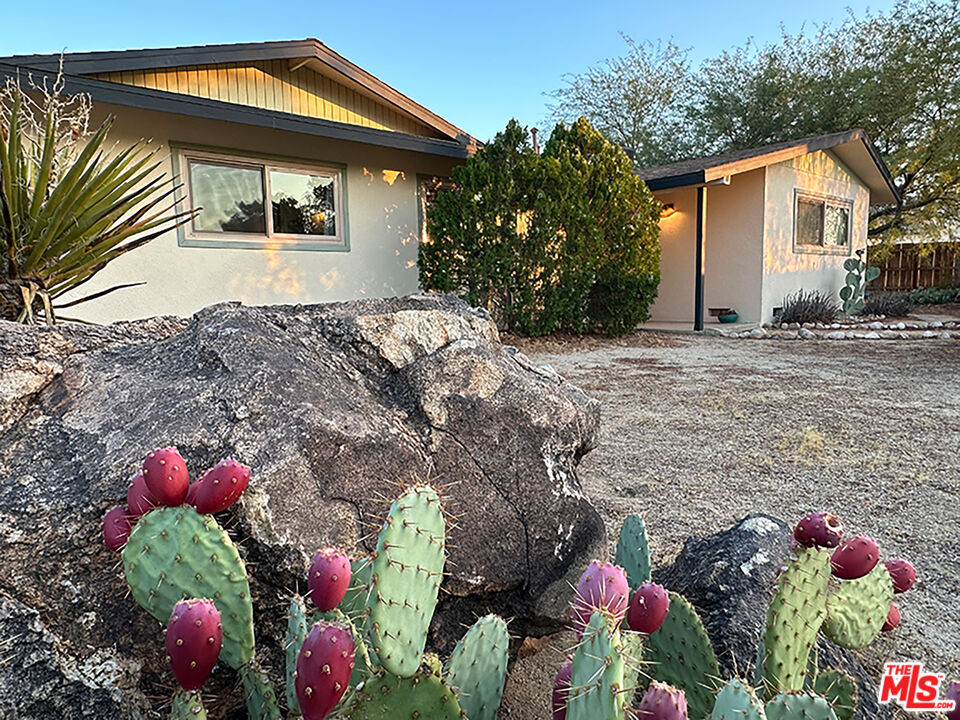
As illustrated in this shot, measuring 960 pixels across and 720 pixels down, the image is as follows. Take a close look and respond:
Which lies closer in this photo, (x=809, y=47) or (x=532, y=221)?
(x=532, y=221)

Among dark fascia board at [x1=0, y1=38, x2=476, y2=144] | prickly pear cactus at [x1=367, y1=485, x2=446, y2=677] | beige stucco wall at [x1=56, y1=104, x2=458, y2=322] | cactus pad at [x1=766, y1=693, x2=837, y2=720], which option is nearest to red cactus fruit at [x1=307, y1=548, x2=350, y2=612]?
prickly pear cactus at [x1=367, y1=485, x2=446, y2=677]

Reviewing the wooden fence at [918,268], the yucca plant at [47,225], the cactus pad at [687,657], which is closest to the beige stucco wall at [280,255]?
the yucca plant at [47,225]

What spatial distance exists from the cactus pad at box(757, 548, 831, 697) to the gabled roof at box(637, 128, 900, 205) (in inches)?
414

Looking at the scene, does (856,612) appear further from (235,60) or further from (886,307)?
(886,307)

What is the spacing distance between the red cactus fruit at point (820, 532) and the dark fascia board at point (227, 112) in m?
6.43

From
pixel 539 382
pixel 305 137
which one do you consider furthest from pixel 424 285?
pixel 539 382

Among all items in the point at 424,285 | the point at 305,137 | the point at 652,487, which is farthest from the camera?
the point at 424,285

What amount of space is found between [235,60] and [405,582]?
8.02 metres

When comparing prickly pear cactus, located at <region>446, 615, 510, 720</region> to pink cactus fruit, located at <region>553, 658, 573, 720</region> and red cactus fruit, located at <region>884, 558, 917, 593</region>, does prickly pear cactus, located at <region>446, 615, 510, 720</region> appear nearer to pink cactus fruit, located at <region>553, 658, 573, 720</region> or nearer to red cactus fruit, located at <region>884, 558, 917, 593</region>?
pink cactus fruit, located at <region>553, 658, 573, 720</region>

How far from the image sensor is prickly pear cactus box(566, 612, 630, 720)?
71 cm

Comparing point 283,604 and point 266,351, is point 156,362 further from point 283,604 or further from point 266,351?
point 283,604

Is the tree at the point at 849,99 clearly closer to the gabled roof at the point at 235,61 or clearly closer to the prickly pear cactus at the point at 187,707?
the gabled roof at the point at 235,61

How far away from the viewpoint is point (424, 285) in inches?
348

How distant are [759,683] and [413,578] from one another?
2.43 ft
